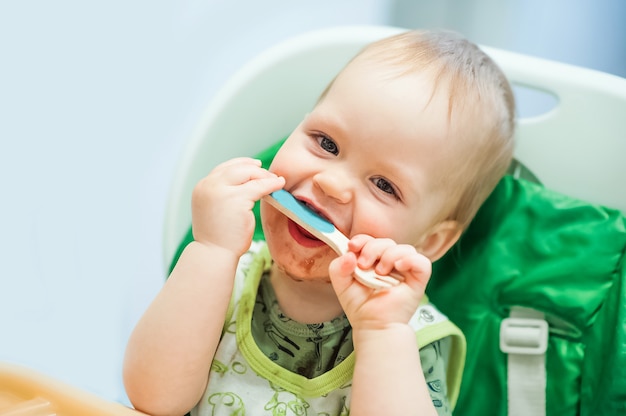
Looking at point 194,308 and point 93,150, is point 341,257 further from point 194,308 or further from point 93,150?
point 93,150

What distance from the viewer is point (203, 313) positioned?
2.31 feet

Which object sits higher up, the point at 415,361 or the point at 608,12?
the point at 608,12

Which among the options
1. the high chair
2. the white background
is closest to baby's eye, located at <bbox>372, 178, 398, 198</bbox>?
the high chair

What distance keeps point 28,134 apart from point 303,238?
430 millimetres

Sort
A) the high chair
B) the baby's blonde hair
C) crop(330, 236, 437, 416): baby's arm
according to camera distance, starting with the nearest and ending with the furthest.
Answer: crop(330, 236, 437, 416): baby's arm, the baby's blonde hair, the high chair

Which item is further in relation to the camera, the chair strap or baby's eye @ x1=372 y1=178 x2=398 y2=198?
the chair strap

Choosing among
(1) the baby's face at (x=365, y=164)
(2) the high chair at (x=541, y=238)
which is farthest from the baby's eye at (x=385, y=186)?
(2) the high chair at (x=541, y=238)

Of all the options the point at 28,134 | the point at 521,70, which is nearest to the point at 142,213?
the point at 28,134

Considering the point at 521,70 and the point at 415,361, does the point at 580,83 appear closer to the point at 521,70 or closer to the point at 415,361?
the point at 521,70

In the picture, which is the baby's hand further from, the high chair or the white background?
the white background

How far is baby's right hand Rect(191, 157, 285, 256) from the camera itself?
71 centimetres

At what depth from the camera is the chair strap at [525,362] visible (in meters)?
0.87

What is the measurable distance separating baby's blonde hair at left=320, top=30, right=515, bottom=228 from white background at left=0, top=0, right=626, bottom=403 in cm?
42

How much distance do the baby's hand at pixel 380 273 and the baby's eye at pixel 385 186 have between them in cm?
7
